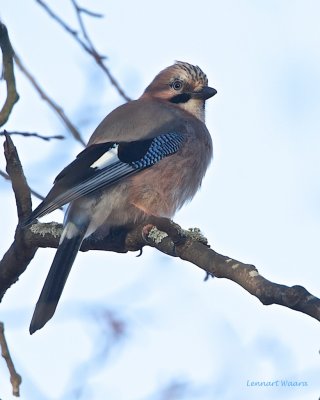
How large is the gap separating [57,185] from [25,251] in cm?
80

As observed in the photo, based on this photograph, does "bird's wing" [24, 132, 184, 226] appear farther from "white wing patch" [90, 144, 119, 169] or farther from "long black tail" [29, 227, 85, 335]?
"long black tail" [29, 227, 85, 335]

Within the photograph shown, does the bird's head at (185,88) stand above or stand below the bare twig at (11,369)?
above

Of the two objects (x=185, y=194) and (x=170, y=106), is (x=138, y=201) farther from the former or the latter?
(x=170, y=106)

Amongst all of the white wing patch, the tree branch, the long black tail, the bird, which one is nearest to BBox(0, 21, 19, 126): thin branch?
the tree branch

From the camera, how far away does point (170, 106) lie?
22.5ft

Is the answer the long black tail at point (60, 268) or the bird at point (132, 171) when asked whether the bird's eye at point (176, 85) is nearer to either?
the bird at point (132, 171)

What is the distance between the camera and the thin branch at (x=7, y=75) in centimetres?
441

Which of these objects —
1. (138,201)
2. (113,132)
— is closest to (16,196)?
(138,201)

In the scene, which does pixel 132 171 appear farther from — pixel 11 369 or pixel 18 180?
pixel 11 369

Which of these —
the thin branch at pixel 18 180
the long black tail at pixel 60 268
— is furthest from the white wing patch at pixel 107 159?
A: the thin branch at pixel 18 180

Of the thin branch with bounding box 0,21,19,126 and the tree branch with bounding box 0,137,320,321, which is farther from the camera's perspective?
the thin branch with bounding box 0,21,19,126

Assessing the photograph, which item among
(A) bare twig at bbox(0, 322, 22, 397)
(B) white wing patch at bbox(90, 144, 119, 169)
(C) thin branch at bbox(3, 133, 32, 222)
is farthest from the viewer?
(B) white wing patch at bbox(90, 144, 119, 169)

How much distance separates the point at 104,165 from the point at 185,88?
182cm

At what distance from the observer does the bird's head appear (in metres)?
6.95
